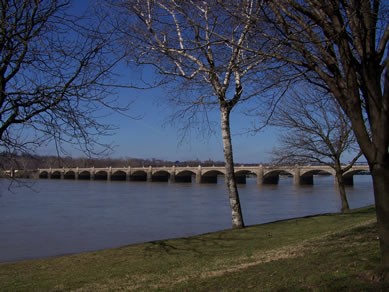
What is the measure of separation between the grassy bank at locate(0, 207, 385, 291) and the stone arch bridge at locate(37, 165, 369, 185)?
167 feet

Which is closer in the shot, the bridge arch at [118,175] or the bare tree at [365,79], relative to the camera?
the bare tree at [365,79]

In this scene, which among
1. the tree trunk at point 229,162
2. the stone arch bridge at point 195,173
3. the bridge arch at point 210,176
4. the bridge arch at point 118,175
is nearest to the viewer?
the tree trunk at point 229,162

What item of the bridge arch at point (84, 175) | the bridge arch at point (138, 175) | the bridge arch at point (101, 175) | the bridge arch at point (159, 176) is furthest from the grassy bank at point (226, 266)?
the bridge arch at point (84, 175)

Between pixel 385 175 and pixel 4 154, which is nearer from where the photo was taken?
pixel 385 175

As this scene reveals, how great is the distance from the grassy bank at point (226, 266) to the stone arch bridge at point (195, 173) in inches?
2007

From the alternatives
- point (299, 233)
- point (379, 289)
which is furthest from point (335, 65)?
point (299, 233)

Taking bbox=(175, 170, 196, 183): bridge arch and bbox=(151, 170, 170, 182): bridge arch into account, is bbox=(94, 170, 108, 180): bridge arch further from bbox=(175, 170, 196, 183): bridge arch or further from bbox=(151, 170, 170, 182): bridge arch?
bbox=(175, 170, 196, 183): bridge arch

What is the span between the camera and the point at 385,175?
4812 mm

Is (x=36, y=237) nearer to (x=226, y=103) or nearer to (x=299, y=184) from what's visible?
(x=226, y=103)

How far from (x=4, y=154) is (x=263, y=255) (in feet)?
17.5

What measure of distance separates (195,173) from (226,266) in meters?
79.9

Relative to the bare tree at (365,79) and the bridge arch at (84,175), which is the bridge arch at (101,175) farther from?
the bare tree at (365,79)

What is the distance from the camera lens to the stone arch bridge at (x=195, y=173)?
6956cm

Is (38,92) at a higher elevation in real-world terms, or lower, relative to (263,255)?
higher
